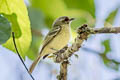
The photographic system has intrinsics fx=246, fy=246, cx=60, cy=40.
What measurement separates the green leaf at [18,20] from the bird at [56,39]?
42 cm

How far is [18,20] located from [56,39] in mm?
722

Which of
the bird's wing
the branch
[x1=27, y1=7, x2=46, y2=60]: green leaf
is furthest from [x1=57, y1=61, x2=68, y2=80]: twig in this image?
the bird's wing

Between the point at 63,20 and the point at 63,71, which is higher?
the point at 63,20

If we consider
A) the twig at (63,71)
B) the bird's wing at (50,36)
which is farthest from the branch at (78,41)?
the bird's wing at (50,36)

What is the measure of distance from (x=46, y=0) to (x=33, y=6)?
7cm

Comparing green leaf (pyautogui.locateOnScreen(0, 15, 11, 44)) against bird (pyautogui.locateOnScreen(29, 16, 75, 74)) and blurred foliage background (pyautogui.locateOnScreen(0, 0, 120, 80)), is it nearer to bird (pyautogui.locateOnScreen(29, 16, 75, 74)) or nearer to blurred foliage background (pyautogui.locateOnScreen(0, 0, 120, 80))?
blurred foliage background (pyautogui.locateOnScreen(0, 0, 120, 80))

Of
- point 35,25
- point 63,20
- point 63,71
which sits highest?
point 63,20

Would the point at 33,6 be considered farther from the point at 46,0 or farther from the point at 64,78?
the point at 64,78

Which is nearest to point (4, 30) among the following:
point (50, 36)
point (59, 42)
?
point (59, 42)

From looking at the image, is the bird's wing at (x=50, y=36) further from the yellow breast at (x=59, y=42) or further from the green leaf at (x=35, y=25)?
the green leaf at (x=35, y=25)

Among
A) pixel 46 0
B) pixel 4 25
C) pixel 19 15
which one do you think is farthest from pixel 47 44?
pixel 4 25

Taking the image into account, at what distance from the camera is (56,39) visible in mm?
1374

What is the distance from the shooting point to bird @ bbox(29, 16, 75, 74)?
46.7 inches

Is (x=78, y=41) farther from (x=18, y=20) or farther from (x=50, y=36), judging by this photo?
(x=50, y=36)
